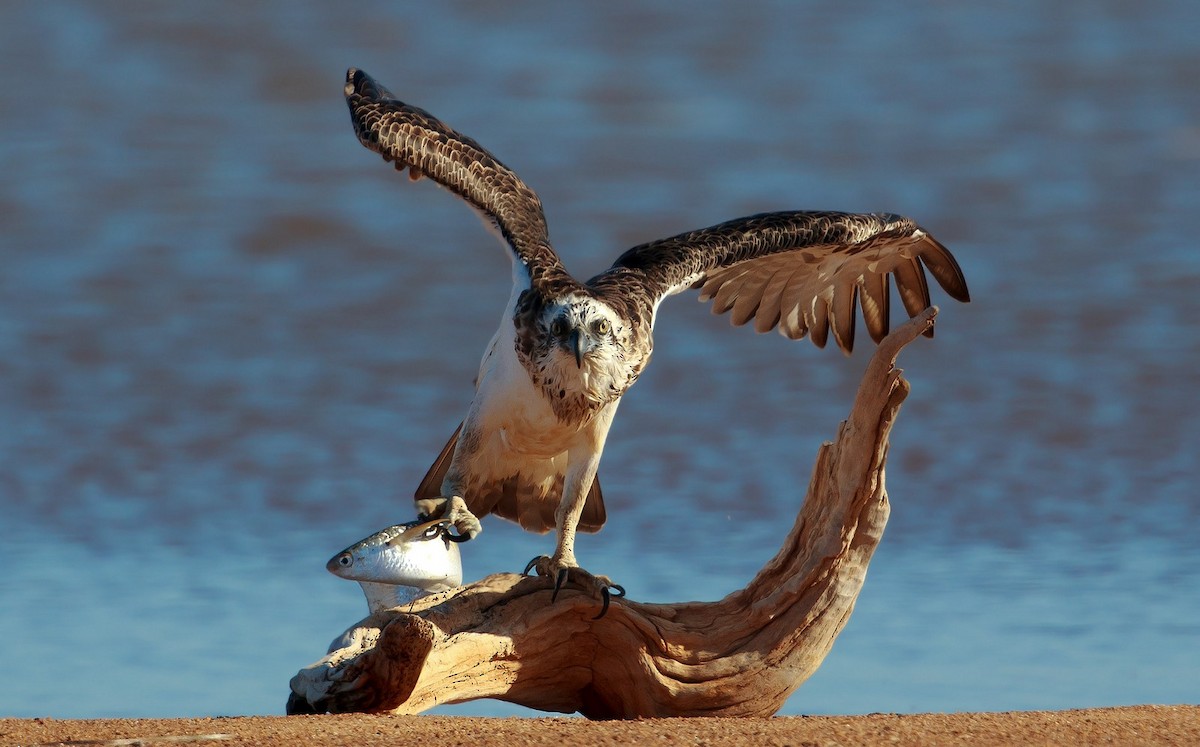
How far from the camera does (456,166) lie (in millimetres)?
7438

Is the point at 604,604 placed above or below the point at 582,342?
below

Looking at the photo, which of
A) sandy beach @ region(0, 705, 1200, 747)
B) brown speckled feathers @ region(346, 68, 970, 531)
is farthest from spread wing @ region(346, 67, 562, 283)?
sandy beach @ region(0, 705, 1200, 747)

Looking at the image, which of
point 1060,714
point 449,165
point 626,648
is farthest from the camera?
point 449,165

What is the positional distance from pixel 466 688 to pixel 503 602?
44 cm

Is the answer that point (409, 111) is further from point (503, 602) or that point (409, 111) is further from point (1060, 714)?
point (1060, 714)

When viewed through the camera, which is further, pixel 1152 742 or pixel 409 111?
pixel 409 111

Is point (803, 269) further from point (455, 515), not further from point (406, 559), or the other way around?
point (406, 559)

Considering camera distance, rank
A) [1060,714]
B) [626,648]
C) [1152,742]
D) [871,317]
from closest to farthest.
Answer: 1. [1152,742]
2. [1060,714]
3. [626,648]
4. [871,317]

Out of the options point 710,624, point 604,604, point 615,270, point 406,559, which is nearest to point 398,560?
point 406,559

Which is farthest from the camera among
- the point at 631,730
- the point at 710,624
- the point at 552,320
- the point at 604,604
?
the point at 552,320

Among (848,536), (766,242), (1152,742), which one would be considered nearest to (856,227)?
(766,242)

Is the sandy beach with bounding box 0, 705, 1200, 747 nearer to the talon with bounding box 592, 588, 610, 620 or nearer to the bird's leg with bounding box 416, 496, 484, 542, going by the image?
the talon with bounding box 592, 588, 610, 620

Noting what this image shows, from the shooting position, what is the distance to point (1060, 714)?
603 centimetres

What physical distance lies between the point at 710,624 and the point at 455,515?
53.9 inches
